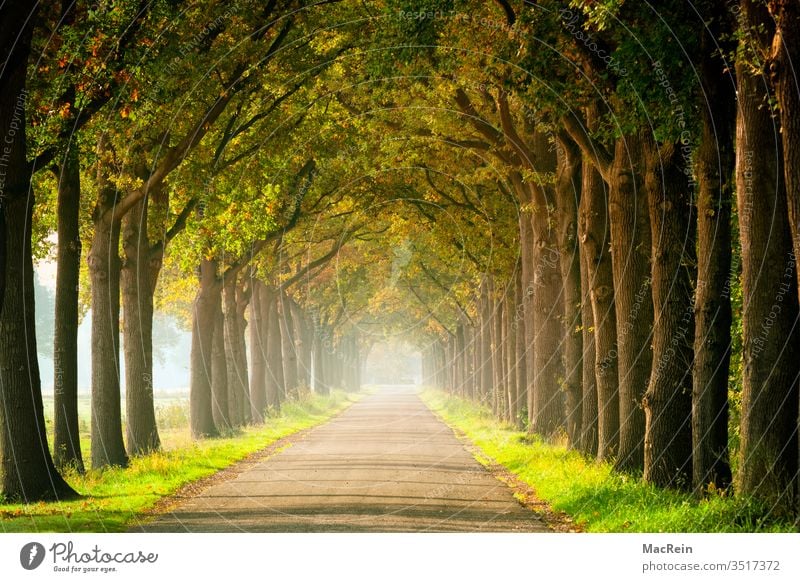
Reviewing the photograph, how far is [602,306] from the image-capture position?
21.3 meters

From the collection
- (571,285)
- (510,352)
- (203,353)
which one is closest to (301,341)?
(510,352)

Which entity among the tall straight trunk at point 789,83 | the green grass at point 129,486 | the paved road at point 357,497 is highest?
the tall straight trunk at point 789,83

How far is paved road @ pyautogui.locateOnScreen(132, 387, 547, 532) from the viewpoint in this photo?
1487 centimetres

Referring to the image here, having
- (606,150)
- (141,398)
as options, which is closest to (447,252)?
(141,398)

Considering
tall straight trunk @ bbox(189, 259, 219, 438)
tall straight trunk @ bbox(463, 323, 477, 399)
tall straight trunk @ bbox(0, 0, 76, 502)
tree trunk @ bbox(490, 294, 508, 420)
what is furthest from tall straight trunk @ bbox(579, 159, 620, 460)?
tall straight trunk @ bbox(463, 323, 477, 399)

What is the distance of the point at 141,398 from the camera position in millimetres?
26438

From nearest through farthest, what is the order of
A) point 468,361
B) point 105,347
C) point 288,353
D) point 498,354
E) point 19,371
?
1. point 19,371
2. point 105,347
3. point 498,354
4. point 288,353
5. point 468,361

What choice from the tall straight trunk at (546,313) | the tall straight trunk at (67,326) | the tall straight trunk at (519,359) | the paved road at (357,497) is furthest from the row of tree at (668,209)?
the tall straight trunk at (519,359)

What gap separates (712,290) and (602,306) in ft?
20.2

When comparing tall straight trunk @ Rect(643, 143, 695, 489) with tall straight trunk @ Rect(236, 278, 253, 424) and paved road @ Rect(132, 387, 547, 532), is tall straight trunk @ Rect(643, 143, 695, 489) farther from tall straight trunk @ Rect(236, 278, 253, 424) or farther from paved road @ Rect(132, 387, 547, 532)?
tall straight trunk @ Rect(236, 278, 253, 424)

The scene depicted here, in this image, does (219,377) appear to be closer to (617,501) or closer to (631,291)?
(631,291)

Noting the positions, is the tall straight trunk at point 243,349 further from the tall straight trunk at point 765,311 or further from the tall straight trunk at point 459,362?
the tall straight trunk at point 765,311

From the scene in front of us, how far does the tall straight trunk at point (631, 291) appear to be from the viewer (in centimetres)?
1914

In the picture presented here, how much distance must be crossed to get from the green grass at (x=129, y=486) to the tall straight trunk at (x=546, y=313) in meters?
8.53
